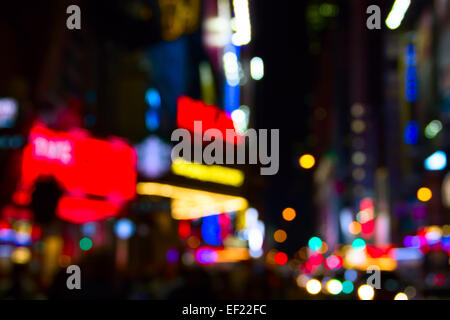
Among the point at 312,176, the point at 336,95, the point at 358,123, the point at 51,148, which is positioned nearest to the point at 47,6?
the point at 51,148

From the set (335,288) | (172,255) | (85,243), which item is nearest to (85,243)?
(85,243)

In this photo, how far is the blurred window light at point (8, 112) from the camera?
1416 cm

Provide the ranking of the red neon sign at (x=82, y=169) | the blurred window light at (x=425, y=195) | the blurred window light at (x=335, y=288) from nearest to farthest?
the red neon sign at (x=82, y=169) → the blurred window light at (x=335, y=288) → the blurred window light at (x=425, y=195)

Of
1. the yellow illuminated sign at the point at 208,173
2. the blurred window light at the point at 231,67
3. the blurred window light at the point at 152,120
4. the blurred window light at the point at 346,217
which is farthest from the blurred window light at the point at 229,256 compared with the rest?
the blurred window light at the point at 346,217

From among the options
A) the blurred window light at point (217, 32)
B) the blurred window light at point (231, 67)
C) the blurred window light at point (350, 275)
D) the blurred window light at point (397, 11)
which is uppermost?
the blurred window light at point (217, 32)

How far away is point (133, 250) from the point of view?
59.9 ft

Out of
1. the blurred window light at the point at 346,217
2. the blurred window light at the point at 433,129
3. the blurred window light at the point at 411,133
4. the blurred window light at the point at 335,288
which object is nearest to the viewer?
the blurred window light at the point at 335,288

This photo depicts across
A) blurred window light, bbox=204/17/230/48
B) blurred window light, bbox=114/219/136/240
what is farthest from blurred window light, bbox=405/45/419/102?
blurred window light, bbox=114/219/136/240

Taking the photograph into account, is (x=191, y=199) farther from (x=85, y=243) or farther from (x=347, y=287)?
(x=347, y=287)

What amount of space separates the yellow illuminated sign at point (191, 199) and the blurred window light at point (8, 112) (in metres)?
4.85

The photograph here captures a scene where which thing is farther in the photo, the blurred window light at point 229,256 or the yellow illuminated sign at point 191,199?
the blurred window light at point 229,256

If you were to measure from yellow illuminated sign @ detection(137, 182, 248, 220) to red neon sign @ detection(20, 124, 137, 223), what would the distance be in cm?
110

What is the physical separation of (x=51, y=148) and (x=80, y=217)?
4.21 m

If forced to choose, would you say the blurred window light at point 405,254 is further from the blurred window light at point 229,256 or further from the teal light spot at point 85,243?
the teal light spot at point 85,243
